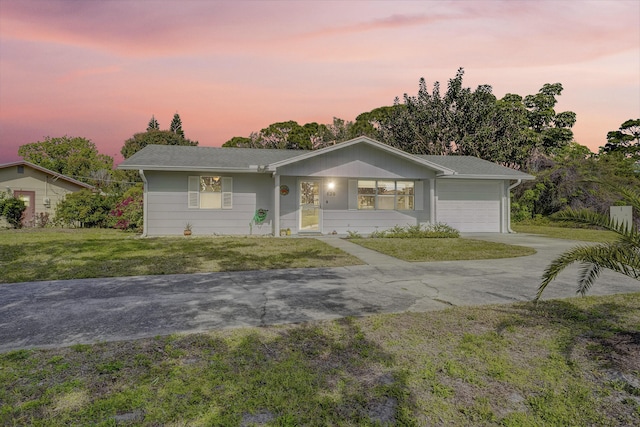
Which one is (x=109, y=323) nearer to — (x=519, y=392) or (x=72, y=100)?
(x=519, y=392)

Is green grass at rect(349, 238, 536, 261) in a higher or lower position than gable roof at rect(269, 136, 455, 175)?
lower

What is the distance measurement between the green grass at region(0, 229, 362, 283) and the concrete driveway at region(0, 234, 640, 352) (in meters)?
0.69

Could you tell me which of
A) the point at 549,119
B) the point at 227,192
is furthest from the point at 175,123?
the point at 549,119

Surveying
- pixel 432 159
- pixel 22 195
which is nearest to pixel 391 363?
pixel 432 159

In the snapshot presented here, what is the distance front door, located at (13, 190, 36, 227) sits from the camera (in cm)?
1984

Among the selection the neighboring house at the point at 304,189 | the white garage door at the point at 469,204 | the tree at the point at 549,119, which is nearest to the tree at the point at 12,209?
the neighboring house at the point at 304,189

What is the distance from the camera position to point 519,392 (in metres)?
2.74

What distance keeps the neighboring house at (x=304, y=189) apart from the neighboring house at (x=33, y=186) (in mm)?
9598

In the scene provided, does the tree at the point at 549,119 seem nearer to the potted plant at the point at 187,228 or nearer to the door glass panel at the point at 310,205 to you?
the door glass panel at the point at 310,205

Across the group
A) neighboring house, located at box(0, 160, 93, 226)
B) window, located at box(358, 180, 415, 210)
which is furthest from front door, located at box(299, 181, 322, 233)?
neighboring house, located at box(0, 160, 93, 226)

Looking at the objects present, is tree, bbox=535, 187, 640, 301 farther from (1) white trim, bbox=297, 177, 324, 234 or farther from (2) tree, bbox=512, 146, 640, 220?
(2) tree, bbox=512, 146, 640, 220

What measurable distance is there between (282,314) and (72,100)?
754 inches

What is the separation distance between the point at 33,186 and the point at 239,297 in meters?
22.0

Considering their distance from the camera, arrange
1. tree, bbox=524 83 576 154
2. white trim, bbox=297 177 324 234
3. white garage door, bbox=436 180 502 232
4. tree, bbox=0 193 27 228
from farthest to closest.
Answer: tree, bbox=524 83 576 154 → tree, bbox=0 193 27 228 → white garage door, bbox=436 180 502 232 → white trim, bbox=297 177 324 234
